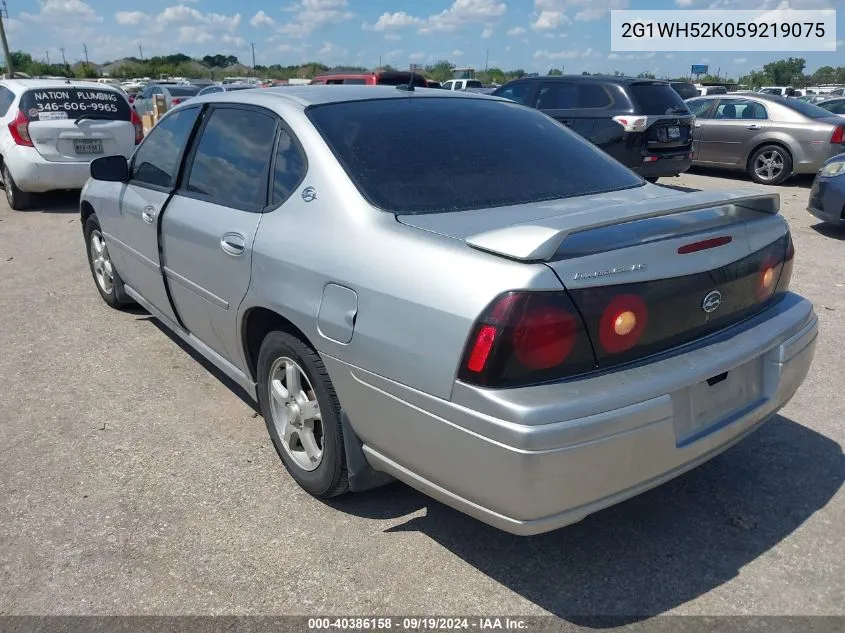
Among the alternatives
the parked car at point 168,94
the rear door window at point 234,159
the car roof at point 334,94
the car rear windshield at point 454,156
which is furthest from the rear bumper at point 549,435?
the parked car at point 168,94

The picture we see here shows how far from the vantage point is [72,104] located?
29.9ft

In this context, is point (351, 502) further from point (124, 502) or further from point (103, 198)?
point (103, 198)

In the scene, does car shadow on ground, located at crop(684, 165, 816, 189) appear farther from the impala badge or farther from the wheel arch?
the wheel arch

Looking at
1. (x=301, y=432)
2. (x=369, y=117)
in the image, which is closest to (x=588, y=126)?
(x=369, y=117)

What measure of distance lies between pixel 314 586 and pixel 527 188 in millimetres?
1737

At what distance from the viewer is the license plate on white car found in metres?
9.09

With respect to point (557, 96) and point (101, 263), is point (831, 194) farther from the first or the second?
point (101, 263)

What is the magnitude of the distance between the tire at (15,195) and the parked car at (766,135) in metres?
10.8

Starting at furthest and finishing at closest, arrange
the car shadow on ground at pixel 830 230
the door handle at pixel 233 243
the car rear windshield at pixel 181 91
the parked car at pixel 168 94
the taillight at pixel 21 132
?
the car rear windshield at pixel 181 91 < the parked car at pixel 168 94 < the taillight at pixel 21 132 < the car shadow on ground at pixel 830 230 < the door handle at pixel 233 243

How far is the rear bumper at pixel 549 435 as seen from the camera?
1.99 metres

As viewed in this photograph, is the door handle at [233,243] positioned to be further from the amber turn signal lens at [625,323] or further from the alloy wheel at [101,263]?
the alloy wheel at [101,263]

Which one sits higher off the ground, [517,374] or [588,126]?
[588,126]

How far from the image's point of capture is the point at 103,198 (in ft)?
15.5

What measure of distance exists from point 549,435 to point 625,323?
45 cm
